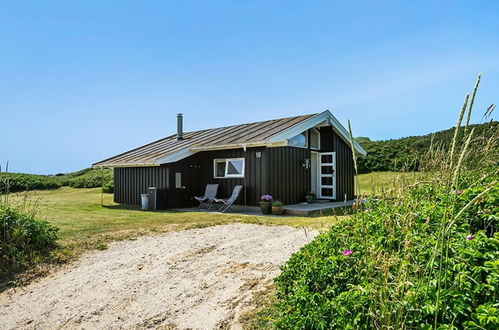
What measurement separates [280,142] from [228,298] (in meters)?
7.79

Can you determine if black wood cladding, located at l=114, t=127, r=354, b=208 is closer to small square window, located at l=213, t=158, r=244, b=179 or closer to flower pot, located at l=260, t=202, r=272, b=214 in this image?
small square window, located at l=213, t=158, r=244, b=179

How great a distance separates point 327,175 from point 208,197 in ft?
17.9

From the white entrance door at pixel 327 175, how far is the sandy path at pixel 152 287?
8.17m

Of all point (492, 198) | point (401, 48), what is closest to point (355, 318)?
point (492, 198)

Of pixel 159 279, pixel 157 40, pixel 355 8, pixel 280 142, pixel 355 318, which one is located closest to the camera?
pixel 355 318

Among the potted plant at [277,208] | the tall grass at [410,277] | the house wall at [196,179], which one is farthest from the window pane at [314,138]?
the tall grass at [410,277]

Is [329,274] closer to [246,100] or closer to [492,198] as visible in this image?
[492,198]

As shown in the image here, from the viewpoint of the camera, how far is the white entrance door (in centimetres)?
1395

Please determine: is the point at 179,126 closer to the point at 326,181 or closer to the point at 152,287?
the point at 326,181

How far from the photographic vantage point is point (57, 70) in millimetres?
9242

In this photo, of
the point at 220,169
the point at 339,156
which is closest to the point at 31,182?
the point at 220,169

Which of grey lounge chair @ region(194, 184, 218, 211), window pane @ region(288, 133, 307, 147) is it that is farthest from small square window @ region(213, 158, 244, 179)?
window pane @ region(288, 133, 307, 147)

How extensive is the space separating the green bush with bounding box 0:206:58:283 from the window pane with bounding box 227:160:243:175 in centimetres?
728

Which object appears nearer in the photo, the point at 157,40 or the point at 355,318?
the point at 355,318
